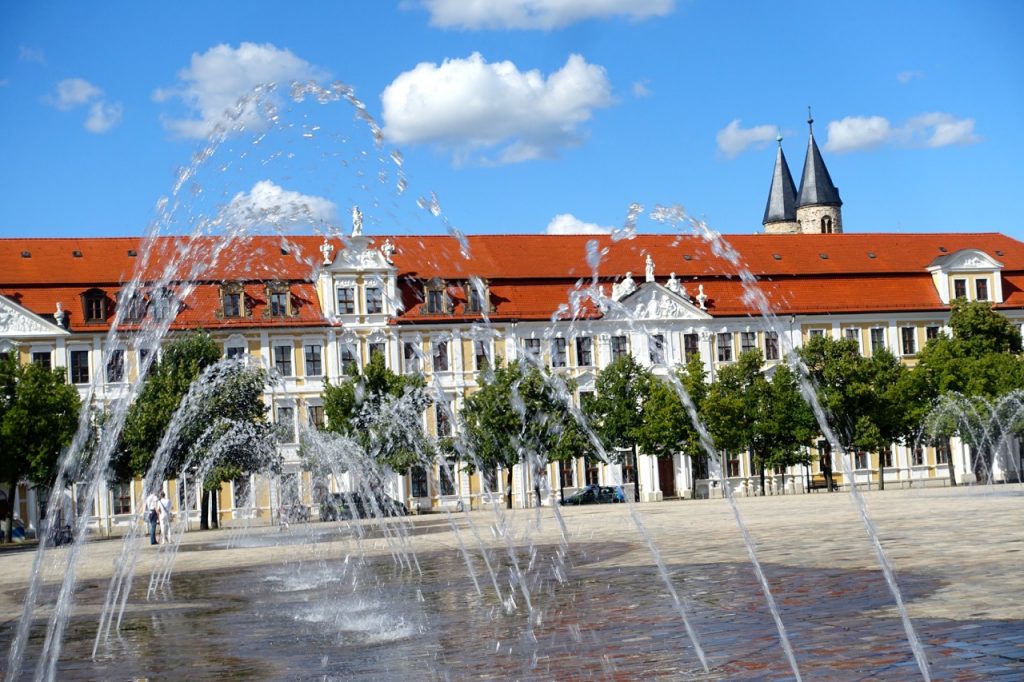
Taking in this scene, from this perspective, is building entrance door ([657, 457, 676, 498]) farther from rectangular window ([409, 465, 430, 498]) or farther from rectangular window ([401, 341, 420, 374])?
rectangular window ([401, 341, 420, 374])

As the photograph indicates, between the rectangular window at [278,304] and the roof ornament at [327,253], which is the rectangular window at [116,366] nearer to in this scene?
the rectangular window at [278,304]

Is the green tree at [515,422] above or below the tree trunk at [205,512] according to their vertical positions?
above

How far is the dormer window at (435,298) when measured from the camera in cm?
5988

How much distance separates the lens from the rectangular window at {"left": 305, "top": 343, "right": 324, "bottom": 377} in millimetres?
58250

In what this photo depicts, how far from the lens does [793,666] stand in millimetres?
8633

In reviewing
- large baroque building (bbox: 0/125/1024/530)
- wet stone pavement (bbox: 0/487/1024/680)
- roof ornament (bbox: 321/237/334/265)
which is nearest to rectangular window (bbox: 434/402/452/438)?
large baroque building (bbox: 0/125/1024/530)

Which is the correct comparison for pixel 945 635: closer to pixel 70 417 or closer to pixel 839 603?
pixel 839 603

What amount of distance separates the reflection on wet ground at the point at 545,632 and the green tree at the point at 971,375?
40896 mm

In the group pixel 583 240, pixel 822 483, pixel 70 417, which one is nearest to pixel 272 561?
pixel 70 417

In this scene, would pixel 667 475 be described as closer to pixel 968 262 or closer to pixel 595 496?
pixel 595 496

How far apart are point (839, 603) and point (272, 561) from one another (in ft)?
49.0

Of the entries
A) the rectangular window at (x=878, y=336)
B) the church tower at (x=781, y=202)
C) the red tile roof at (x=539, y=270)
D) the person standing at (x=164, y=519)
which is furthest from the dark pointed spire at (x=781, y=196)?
the person standing at (x=164, y=519)

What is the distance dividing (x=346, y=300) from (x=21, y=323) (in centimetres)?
1335

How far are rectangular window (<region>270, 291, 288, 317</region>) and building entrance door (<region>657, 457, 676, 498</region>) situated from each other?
58.5ft
